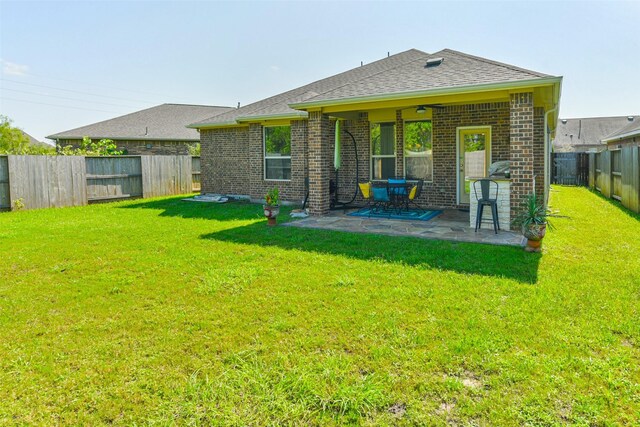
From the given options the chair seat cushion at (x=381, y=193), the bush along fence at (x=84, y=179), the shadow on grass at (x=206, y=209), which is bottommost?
the shadow on grass at (x=206, y=209)

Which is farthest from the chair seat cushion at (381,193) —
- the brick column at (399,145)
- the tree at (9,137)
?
the tree at (9,137)

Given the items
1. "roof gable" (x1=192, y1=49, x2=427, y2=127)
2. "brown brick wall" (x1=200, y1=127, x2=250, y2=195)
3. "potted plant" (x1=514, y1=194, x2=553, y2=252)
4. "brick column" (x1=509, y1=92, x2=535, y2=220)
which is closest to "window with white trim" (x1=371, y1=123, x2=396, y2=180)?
"roof gable" (x1=192, y1=49, x2=427, y2=127)

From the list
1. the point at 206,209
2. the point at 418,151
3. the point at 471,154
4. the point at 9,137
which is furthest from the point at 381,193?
the point at 9,137

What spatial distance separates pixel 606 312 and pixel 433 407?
2.47m

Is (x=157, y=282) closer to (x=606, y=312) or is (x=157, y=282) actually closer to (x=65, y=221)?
(x=606, y=312)

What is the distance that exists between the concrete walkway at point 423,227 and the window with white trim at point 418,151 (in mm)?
1748

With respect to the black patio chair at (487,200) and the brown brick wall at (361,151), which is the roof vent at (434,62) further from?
the black patio chair at (487,200)

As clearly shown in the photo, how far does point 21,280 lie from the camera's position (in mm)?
→ 5438

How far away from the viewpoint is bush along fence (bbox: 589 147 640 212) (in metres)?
10.7

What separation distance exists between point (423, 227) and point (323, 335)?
5.30 m

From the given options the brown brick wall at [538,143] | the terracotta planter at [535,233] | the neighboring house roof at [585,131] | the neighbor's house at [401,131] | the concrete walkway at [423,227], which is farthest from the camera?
the neighboring house roof at [585,131]

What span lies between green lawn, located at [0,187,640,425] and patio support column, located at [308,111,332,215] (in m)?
3.51

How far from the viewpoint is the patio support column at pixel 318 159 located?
10.1m

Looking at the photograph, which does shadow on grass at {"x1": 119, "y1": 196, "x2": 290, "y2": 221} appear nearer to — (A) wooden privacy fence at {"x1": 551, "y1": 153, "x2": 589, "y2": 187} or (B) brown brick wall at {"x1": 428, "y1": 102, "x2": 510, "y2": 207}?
(B) brown brick wall at {"x1": 428, "y1": 102, "x2": 510, "y2": 207}
